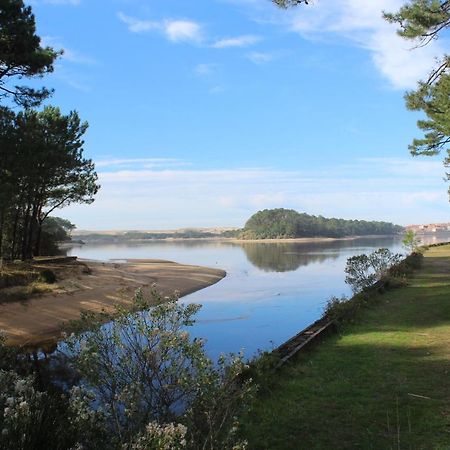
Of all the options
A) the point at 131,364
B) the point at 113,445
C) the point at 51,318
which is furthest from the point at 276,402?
the point at 51,318

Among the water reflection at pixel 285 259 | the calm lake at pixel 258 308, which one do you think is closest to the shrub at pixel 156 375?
the calm lake at pixel 258 308

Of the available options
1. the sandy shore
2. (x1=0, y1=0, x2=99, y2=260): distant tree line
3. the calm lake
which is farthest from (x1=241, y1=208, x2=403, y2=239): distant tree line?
A: (x1=0, y1=0, x2=99, y2=260): distant tree line

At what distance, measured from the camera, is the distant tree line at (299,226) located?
456 ft

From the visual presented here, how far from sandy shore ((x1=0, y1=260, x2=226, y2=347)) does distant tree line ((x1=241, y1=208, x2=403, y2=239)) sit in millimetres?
106265

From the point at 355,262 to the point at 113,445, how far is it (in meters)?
18.1

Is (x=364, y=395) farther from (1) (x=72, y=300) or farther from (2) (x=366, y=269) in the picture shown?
(1) (x=72, y=300)

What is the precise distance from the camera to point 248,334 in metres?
16.1

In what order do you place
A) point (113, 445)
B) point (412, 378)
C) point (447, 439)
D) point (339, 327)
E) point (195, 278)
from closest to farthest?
point (113, 445) → point (447, 439) → point (412, 378) → point (339, 327) → point (195, 278)

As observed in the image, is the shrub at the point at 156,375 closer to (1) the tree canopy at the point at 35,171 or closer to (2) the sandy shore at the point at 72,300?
(2) the sandy shore at the point at 72,300

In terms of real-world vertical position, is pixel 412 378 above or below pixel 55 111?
below

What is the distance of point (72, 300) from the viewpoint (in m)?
20.9

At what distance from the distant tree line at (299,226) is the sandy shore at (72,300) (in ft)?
349

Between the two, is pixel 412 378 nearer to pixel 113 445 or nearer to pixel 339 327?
pixel 339 327

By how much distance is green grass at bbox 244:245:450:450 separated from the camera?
5.40 m
